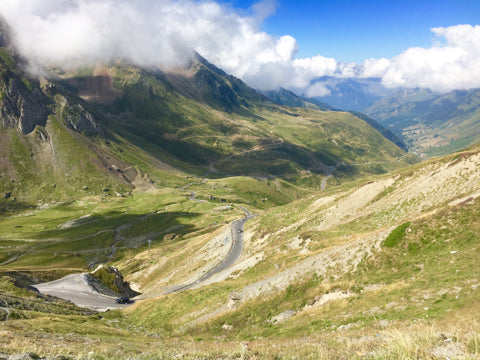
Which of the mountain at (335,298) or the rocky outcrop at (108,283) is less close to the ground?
the mountain at (335,298)

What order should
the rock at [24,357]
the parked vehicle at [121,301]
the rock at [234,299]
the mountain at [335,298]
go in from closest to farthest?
the rock at [24,357], the mountain at [335,298], the rock at [234,299], the parked vehicle at [121,301]

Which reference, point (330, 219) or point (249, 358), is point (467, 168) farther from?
point (249, 358)

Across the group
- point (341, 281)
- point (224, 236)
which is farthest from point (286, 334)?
point (224, 236)

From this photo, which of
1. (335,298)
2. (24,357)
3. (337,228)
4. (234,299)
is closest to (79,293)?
(234,299)

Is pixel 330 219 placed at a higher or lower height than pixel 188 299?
higher

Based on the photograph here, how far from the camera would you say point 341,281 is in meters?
33.1

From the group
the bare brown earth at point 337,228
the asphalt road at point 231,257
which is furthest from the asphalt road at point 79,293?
the asphalt road at point 231,257

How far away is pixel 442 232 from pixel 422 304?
13647 millimetres

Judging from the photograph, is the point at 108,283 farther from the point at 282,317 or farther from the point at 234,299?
the point at 282,317

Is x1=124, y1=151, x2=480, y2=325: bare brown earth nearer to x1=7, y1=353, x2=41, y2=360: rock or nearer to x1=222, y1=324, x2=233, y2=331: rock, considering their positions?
x1=222, y1=324, x2=233, y2=331: rock

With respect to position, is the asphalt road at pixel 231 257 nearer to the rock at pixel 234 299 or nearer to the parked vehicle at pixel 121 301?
the parked vehicle at pixel 121 301

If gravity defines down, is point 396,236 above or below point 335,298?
above

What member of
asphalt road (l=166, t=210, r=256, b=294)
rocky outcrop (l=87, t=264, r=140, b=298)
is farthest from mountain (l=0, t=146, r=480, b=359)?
rocky outcrop (l=87, t=264, r=140, b=298)

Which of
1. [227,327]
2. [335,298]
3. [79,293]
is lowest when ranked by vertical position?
[79,293]
